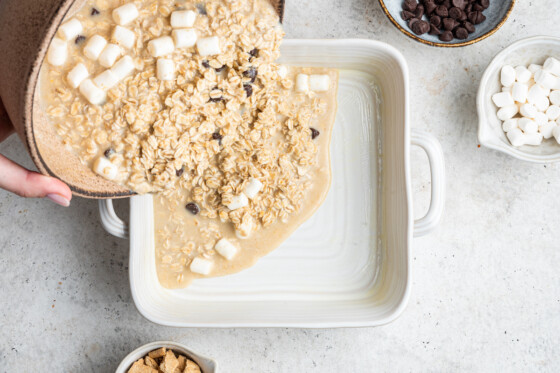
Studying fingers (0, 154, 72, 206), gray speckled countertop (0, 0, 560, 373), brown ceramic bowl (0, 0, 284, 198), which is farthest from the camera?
gray speckled countertop (0, 0, 560, 373)

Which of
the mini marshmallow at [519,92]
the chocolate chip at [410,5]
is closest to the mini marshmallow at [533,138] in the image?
the mini marshmallow at [519,92]

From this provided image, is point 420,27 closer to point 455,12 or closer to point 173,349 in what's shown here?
point 455,12

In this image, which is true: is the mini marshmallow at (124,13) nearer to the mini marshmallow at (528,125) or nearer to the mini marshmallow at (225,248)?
the mini marshmallow at (225,248)

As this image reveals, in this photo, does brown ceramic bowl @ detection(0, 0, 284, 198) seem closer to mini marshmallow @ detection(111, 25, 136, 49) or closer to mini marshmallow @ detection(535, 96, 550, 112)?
mini marshmallow @ detection(111, 25, 136, 49)

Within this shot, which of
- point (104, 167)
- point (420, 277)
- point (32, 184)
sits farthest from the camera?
point (420, 277)

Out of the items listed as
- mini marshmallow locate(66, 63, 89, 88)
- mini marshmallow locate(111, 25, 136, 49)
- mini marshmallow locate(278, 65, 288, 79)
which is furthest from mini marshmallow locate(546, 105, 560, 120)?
mini marshmallow locate(66, 63, 89, 88)

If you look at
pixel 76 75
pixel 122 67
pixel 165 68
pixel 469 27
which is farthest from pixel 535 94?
pixel 76 75
